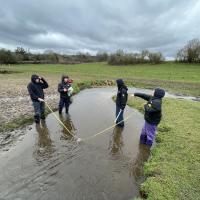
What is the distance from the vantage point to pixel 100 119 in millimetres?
12688

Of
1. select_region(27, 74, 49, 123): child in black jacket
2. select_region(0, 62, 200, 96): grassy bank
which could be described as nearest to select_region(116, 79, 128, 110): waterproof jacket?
select_region(27, 74, 49, 123): child in black jacket

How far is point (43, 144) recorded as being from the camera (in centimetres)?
887

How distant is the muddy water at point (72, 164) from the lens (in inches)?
237

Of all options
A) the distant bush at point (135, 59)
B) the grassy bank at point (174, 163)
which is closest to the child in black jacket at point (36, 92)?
the grassy bank at point (174, 163)

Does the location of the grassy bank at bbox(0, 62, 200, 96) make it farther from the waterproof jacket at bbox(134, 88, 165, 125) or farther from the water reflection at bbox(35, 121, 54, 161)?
the water reflection at bbox(35, 121, 54, 161)

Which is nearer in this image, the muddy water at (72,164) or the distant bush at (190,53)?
the muddy water at (72,164)

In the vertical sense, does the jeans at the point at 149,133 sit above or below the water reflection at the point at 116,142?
above

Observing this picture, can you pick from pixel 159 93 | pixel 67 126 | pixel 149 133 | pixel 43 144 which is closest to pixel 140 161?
pixel 149 133

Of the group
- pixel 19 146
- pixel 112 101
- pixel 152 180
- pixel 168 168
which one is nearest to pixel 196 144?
pixel 168 168

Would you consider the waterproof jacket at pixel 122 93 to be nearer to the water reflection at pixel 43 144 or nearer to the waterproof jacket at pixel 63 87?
the waterproof jacket at pixel 63 87

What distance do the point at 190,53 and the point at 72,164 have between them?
72.1 meters

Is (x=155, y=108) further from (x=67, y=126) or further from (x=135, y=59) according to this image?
(x=135, y=59)

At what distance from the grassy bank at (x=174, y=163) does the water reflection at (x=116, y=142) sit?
131 cm

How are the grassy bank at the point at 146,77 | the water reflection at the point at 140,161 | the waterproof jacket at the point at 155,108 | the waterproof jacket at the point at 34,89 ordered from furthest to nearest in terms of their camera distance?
1. the grassy bank at the point at 146,77
2. the waterproof jacket at the point at 34,89
3. the waterproof jacket at the point at 155,108
4. the water reflection at the point at 140,161
